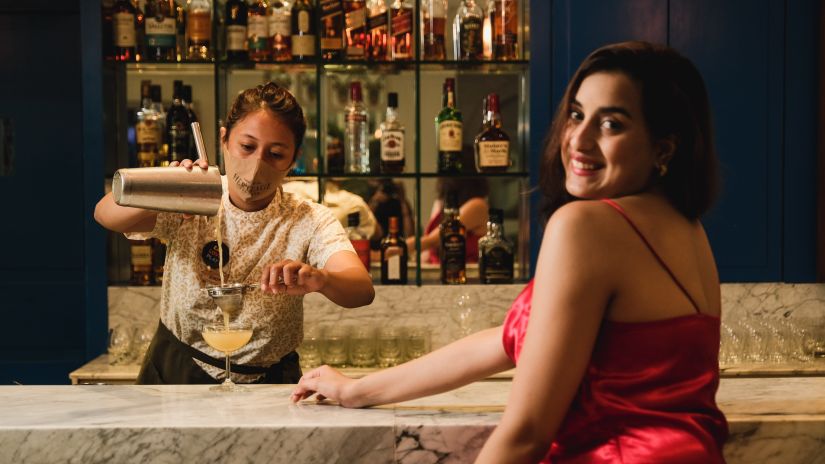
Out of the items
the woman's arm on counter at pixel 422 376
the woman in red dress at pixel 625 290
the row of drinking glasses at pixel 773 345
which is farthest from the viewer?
the row of drinking glasses at pixel 773 345

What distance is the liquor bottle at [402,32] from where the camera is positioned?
3299 mm

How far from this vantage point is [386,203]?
11.1 feet

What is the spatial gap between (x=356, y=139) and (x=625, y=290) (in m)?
2.36

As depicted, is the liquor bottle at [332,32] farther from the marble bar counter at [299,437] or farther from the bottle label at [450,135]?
the marble bar counter at [299,437]

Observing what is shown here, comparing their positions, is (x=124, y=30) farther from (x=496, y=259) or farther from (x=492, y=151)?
(x=496, y=259)

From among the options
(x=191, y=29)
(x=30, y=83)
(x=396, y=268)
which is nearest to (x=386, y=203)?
(x=396, y=268)

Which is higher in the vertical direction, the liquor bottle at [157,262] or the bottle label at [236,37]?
the bottle label at [236,37]

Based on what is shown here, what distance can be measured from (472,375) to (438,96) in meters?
2.14

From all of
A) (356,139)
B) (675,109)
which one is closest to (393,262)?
(356,139)

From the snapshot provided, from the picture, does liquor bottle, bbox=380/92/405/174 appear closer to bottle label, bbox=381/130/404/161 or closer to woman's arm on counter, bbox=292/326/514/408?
bottle label, bbox=381/130/404/161

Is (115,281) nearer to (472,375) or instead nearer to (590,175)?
(472,375)

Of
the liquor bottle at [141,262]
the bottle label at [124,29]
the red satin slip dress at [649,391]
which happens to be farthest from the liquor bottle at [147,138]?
the red satin slip dress at [649,391]

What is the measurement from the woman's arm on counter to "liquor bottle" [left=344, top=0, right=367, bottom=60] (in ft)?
6.18

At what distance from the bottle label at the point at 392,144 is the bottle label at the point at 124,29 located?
909mm
